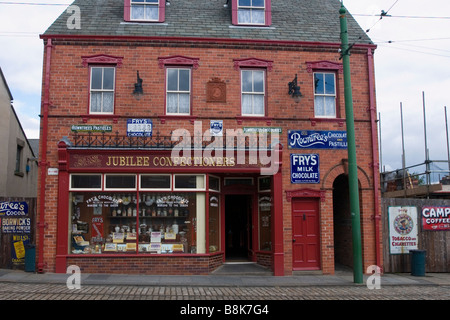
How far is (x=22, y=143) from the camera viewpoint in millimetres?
20828

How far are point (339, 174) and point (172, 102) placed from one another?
20.0 ft

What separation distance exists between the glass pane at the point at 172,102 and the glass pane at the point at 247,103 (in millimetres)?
2265

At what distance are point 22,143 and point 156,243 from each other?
1095 cm

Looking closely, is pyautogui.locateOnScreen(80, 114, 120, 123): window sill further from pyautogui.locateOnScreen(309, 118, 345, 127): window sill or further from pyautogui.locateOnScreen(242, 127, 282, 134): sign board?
pyautogui.locateOnScreen(309, 118, 345, 127): window sill

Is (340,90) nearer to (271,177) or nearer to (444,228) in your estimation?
(271,177)

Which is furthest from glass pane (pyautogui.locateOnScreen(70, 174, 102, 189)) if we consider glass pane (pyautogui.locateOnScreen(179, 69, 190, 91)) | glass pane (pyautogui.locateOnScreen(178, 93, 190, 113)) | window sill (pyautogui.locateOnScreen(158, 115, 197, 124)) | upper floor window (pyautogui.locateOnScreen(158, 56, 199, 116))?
glass pane (pyautogui.locateOnScreen(179, 69, 190, 91))

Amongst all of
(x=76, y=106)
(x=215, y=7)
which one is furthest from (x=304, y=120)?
(x=76, y=106)

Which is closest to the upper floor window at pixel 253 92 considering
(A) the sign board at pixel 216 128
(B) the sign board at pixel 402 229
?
(A) the sign board at pixel 216 128

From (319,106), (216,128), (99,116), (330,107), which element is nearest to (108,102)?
(99,116)

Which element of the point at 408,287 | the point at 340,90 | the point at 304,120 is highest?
the point at 340,90

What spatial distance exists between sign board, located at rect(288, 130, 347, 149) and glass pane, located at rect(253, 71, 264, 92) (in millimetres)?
1815

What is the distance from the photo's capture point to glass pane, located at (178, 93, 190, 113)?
1436cm

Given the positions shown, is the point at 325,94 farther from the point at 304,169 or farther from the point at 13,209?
the point at 13,209

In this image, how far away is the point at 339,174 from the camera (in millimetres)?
14422
